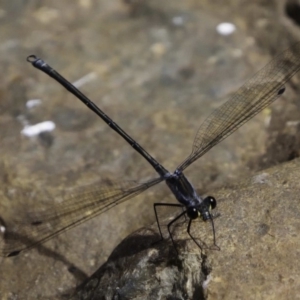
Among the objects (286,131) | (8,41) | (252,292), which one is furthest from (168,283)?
(8,41)

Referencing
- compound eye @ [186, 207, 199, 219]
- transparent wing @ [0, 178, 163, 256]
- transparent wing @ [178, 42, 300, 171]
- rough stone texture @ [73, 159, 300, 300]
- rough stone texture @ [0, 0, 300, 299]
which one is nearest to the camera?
rough stone texture @ [73, 159, 300, 300]

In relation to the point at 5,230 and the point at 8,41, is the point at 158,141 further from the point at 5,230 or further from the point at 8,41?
the point at 8,41

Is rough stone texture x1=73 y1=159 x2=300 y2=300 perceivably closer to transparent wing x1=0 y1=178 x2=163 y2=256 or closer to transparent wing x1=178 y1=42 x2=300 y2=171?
transparent wing x1=0 y1=178 x2=163 y2=256

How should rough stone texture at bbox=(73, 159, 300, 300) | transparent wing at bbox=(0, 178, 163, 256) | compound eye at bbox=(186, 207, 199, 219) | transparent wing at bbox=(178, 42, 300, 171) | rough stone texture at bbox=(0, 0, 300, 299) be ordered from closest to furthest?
1. rough stone texture at bbox=(73, 159, 300, 300)
2. compound eye at bbox=(186, 207, 199, 219)
3. transparent wing at bbox=(0, 178, 163, 256)
4. transparent wing at bbox=(178, 42, 300, 171)
5. rough stone texture at bbox=(0, 0, 300, 299)

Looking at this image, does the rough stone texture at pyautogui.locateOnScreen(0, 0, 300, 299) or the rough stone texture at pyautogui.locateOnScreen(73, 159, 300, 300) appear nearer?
the rough stone texture at pyautogui.locateOnScreen(73, 159, 300, 300)

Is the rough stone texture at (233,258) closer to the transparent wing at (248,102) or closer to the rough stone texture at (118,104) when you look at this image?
the rough stone texture at (118,104)

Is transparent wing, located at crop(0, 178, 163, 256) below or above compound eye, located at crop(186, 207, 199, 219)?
below

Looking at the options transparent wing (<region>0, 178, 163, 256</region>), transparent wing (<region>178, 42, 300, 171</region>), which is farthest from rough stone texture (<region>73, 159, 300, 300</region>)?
transparent wing (<region>178, 42, 300, 171</region>)
